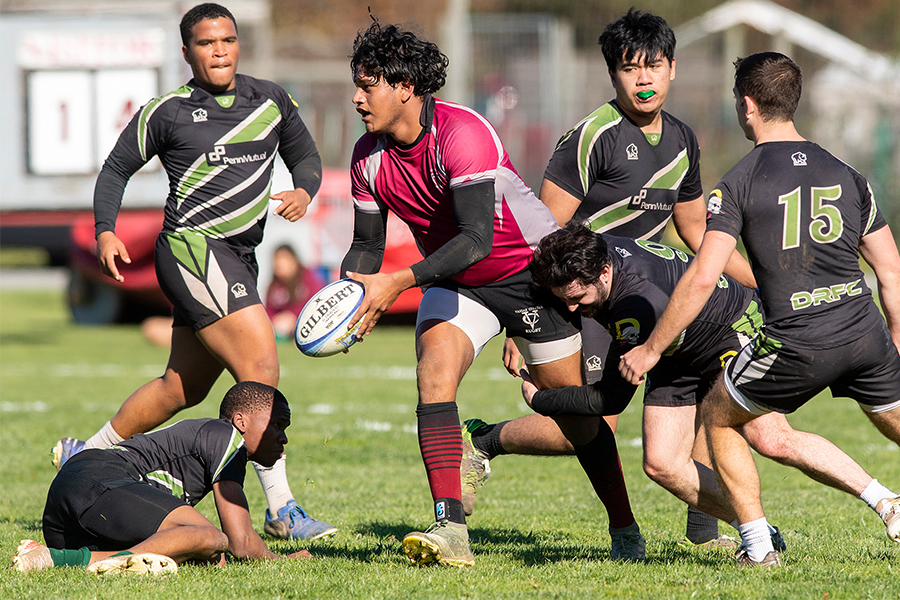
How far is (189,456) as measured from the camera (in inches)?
193

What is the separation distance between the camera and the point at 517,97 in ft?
79.0

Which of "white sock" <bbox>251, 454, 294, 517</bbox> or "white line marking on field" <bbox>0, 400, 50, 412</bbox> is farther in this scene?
"white line marking on field" <bbox>0, 400, 50, 412</bbox>

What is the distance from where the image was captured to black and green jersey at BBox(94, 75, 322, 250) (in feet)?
18.5

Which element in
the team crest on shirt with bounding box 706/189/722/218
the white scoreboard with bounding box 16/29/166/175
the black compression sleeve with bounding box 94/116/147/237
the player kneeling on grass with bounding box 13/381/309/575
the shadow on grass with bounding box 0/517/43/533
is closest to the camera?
the team crest on shirt with bounding box 706/189/722/218

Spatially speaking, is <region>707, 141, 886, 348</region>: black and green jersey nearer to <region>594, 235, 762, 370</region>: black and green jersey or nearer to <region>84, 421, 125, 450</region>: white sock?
<region>594, 235, 762, 370</region>: black and green jersey

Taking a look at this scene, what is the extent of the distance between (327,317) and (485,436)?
1.59 metres

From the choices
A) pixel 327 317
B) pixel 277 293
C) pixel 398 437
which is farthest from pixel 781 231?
pixel 277 293

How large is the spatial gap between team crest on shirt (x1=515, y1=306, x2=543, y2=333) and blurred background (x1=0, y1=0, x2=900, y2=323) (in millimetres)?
10990

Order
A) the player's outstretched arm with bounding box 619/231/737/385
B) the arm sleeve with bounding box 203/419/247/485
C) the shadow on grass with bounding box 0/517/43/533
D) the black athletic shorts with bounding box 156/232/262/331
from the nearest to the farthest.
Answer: the player's outstretched arm with bounding box 619/231/737/385 → the arm sleeve with bounding box 203/419/247/485 → the black athletic shorts with bounding box 156/232/262/331 → the shadow on grass with bounding box 0/517/43/533

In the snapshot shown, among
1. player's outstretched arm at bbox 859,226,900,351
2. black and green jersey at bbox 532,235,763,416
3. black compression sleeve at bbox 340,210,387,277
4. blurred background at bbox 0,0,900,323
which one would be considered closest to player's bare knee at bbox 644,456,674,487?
black and green jersey at bbox 532,235,763,416

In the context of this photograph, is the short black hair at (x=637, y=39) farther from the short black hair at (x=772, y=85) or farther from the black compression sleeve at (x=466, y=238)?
the black compression sleeve at (x=466, y=238)

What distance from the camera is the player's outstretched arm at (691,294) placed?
4.19 meters

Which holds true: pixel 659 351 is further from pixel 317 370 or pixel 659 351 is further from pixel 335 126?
pixel 335 126

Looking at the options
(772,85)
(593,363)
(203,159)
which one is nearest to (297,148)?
(203,159)
